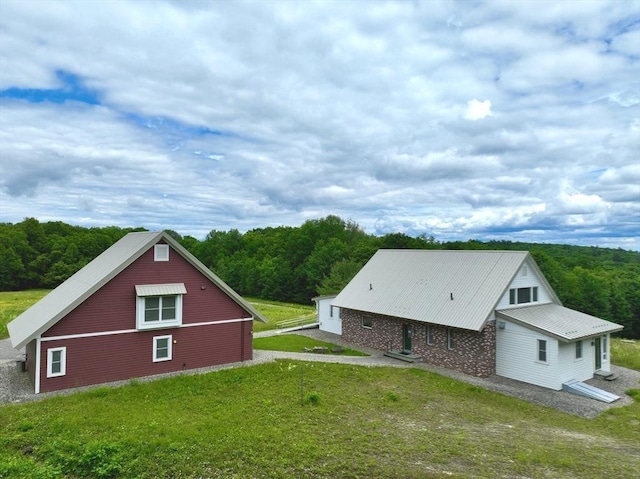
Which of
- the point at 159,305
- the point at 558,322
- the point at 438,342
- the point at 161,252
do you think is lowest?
the point at 438,342

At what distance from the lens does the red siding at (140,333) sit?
53.5ft

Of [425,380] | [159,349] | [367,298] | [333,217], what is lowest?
[425,380]

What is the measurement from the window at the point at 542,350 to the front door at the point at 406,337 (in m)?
6.75

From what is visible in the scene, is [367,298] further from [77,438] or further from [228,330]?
[77,438]

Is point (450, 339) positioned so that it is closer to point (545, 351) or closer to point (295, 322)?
point (545, 351)

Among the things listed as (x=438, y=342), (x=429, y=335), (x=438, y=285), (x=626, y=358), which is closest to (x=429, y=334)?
(x=429, y=335)

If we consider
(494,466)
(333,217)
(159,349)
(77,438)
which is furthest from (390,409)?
(333,217)

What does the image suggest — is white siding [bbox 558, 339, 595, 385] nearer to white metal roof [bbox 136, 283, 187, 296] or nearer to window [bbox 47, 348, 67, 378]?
white metal roof [bbox 136, 283, 187, 296]

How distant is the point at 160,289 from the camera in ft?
60.1

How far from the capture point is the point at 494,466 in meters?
9.67

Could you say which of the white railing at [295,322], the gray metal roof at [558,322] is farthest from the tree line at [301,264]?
the gray metal roof at [558,322]

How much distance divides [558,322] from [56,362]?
22.2m

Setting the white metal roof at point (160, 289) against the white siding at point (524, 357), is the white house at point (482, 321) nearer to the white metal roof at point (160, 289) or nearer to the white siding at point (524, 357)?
the white siding at point (524, 357)

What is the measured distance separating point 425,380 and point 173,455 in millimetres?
12509
